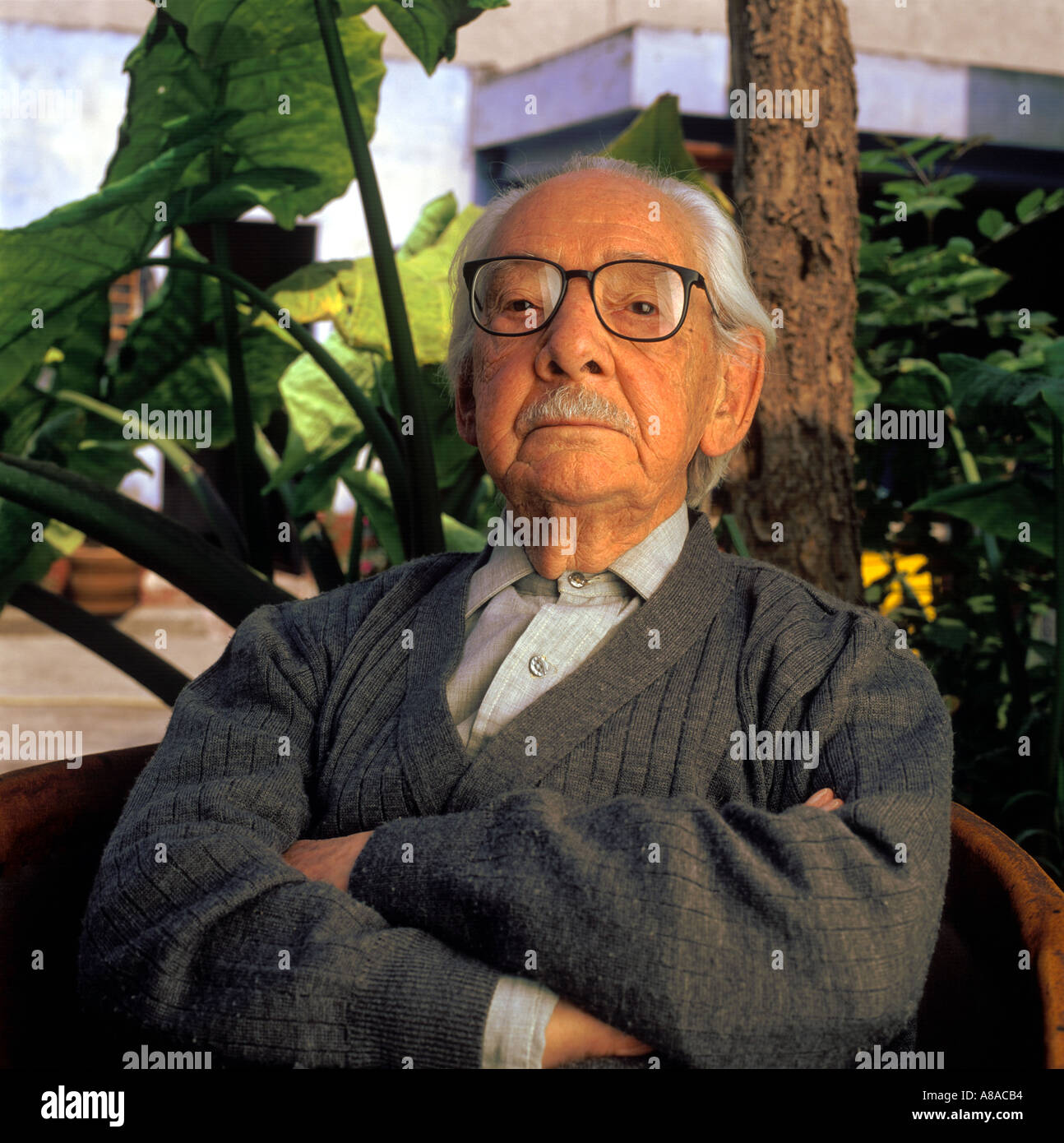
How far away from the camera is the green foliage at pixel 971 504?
1774 mm

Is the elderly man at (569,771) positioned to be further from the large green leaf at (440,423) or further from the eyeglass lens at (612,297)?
the large green leaf at (440,423)

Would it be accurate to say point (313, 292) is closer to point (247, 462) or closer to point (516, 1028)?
point (247, 462)

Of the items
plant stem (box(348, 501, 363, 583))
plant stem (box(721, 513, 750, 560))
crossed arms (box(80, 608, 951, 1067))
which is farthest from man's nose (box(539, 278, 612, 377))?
plant stem (box(348, 501, 363, 583))

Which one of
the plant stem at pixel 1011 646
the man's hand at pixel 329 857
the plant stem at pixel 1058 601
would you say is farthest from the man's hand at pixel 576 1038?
the plant stem at pixel 1011 646

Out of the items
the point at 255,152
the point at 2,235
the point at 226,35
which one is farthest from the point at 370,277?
the point at 2,235

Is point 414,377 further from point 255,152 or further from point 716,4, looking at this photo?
point 716,4

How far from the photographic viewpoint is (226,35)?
74.5 inches

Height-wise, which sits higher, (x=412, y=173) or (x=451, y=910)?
(x=412, y=173)

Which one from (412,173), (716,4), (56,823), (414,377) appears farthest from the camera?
(412,173)

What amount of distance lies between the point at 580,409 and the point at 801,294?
947 millimetres

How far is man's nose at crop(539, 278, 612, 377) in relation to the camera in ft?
3.71

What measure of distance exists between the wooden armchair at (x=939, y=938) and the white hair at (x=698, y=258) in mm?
569
